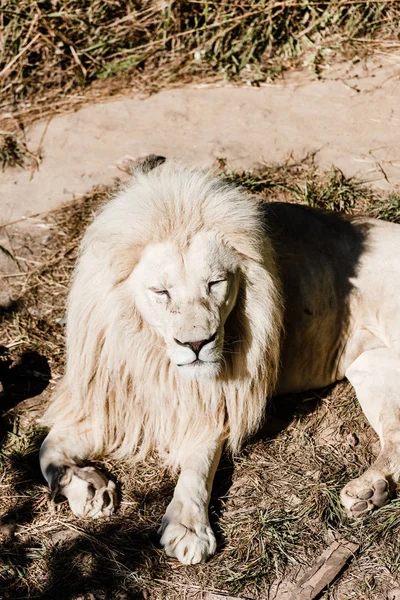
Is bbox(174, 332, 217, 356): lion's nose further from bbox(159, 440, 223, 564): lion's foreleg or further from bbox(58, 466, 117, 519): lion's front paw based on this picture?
bbox(58, 466, 117, 519): lion's front paw

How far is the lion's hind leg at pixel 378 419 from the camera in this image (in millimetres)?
3676

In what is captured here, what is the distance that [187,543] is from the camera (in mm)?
3500

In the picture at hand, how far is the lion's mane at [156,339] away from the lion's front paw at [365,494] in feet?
1.67

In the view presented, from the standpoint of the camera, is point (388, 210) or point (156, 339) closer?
point (156, 339)

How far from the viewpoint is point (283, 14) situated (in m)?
6.50

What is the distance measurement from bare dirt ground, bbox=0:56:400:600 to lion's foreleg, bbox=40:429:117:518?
0.23 feet

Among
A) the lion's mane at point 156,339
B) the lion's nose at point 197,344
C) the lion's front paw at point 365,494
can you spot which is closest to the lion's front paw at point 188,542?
the lion's mane at point 156,339

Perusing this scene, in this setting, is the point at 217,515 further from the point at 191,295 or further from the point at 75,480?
the point at 191,295

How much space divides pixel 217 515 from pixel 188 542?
0.29m

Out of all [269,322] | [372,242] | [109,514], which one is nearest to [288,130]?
[372,242]

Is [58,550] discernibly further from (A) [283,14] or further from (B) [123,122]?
(A) [283,14]

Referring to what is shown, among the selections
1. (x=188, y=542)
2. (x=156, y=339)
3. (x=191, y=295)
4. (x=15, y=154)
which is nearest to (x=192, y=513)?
(x=188, y=542)

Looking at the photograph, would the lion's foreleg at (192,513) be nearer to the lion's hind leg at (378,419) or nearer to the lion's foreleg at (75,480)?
the lion's foreleg at (75,480)

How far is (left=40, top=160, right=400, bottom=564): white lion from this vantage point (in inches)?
136
